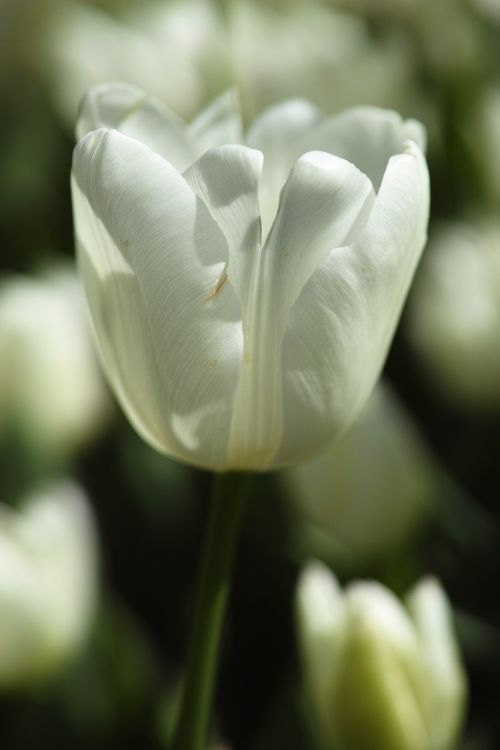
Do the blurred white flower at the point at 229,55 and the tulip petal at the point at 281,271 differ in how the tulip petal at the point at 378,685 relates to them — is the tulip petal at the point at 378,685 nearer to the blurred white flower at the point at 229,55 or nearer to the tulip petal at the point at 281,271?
the tulip petal at the point at 281,271

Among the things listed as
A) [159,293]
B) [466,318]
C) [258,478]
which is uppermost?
[159,293]

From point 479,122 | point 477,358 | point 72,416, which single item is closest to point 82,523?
point 72,416

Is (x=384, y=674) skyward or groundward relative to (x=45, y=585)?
skyward

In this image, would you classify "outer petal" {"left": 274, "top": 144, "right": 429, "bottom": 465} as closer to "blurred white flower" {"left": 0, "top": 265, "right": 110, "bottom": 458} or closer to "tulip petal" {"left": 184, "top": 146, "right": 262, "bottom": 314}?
"tulip petal" {"left": 184, "top": 146, "right": 262, "bottom": 314}

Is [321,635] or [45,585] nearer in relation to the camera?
[321,635]

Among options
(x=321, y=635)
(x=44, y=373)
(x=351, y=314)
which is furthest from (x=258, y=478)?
(x=351, y=314)

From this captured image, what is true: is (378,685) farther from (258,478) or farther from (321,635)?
(258,478)

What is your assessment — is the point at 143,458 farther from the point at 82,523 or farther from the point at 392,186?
the point at 392,186
